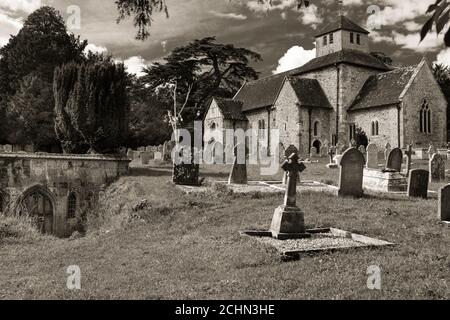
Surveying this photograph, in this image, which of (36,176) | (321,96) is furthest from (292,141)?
(36,176)

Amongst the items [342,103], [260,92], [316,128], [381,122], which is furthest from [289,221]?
[260,92]

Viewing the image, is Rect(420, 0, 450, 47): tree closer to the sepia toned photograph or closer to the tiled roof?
the sepia toned photograph

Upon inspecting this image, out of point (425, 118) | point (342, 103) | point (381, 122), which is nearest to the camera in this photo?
point (425, 118)

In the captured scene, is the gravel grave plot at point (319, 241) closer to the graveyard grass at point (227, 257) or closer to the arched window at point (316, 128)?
the graveyard grass at point (227, 257)

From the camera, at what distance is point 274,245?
7.31 m

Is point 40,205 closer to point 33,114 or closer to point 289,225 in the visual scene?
point 289,225

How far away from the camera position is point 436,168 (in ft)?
58.1

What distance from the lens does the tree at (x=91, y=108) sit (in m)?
21.7

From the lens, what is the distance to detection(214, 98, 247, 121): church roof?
41244 mm

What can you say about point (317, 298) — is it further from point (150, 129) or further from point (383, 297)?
point (150, 129)

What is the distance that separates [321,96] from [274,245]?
3127 cm

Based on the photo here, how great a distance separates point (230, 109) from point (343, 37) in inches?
488

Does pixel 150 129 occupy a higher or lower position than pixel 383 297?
higher

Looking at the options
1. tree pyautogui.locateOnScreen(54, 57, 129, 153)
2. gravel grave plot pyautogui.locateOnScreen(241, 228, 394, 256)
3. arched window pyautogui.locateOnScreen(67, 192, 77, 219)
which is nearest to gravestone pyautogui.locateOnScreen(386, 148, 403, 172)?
gravel grave plot pyautogui.locateOnScreen(241, 228, 394, 256)
